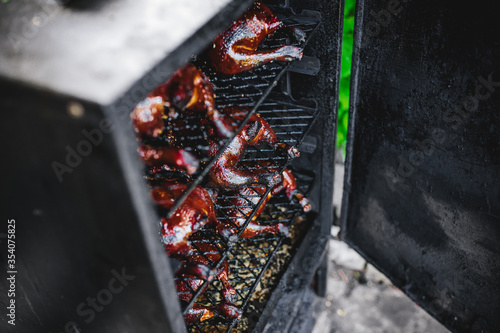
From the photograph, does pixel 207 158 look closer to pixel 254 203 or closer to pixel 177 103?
pixel 177 103

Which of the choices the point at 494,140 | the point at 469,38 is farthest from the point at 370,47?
the point at 494,140

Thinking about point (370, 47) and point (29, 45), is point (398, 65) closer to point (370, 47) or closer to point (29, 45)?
point (370, 47)

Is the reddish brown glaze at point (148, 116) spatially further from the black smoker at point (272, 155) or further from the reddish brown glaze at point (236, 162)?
the reddish brown glaze at point (236, 162)

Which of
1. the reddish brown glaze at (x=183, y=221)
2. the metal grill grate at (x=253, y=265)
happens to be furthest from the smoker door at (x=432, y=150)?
the reddish brown glaze at (x=183, y=221)

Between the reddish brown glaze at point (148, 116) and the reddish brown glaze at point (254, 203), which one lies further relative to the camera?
the reddish brown glaze at point (254, 203)

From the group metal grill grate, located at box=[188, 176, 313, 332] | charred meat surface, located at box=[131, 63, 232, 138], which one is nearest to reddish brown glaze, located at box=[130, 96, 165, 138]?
charred meat surface, located at box=[131, 63, 232, 138]

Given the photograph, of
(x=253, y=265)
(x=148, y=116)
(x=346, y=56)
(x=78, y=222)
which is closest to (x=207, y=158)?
(x=148, y=116)
